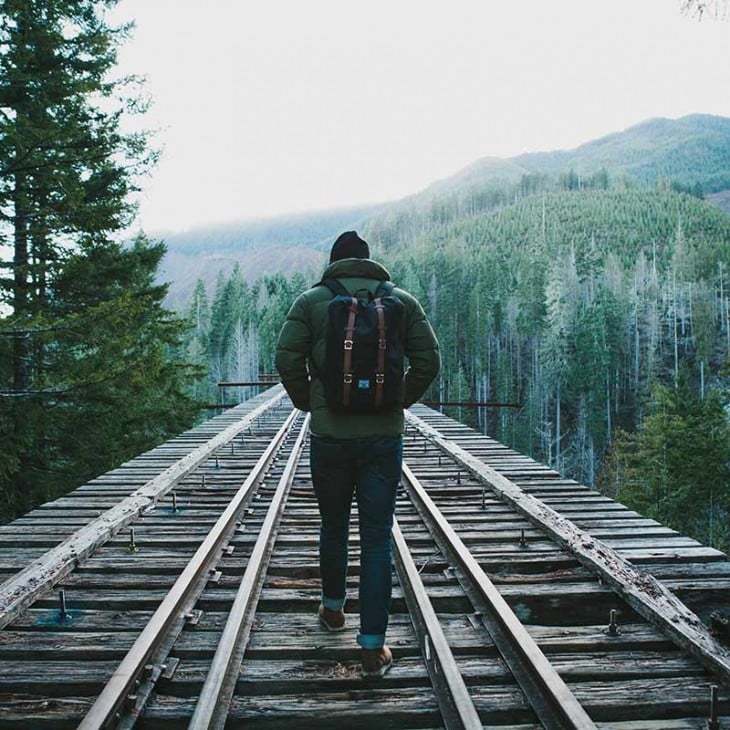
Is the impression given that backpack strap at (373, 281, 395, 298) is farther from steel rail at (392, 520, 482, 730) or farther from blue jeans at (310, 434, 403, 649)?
steel rail at (392, 520, 482, 730)

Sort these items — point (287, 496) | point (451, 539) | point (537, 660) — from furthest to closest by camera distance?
1. point (287, 496)
2. point (451, 539)
3. point (537, 660)

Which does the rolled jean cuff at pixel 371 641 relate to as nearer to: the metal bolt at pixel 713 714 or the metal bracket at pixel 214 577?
the metal bolt at pixel 713 714

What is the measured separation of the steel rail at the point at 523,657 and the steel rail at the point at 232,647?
128cm

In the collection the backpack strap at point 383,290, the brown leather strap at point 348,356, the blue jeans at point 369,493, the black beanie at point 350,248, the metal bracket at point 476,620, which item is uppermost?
the black beanie at point 350,248

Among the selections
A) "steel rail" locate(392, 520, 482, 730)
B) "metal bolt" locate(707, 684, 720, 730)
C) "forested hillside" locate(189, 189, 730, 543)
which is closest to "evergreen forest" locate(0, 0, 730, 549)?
"forested hillside" locate(189, 189, 730, 543)

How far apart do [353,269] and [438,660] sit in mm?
1873

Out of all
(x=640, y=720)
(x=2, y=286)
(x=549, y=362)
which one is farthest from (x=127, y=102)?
(x=549, y=362)

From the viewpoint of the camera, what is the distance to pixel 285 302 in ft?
274

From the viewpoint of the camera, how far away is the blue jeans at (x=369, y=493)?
3.03 m

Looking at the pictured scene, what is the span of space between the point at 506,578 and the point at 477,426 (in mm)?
64155

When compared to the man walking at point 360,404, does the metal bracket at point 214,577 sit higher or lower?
lower

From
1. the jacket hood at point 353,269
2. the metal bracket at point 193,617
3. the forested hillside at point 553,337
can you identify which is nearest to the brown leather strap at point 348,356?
the jacket hood at point 353,269

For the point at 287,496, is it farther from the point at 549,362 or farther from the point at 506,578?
the point at 549,362

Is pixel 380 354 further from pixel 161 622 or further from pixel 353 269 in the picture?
pixel 161 622
